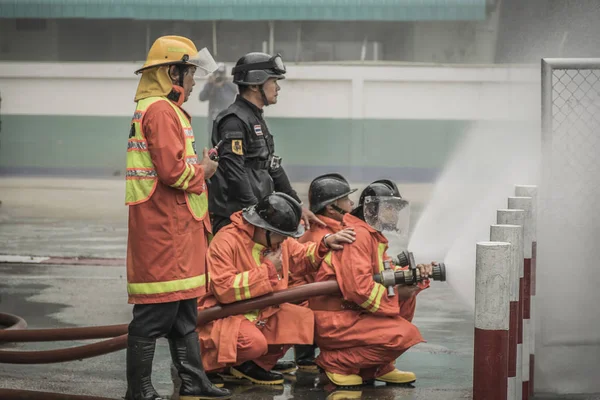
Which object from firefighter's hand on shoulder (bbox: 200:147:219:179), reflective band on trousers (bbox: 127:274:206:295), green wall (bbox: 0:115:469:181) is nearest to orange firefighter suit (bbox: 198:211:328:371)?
reflective band on trousers (bbox: 127:274:206:295)

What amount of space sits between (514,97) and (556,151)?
18.6 m

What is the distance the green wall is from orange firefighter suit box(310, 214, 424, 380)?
60.9 ft

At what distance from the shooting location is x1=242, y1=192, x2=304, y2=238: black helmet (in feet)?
17.9

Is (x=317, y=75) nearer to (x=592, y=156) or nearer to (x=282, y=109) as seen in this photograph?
(x=282, y=109)

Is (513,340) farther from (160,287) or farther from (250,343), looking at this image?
(160,287)

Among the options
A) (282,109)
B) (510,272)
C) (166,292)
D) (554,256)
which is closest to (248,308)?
(166,292)

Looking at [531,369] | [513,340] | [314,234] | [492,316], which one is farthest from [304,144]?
[492,316]

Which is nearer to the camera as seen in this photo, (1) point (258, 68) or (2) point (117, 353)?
(1) point (258, 68)

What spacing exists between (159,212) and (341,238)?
112cm

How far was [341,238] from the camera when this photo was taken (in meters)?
5.58

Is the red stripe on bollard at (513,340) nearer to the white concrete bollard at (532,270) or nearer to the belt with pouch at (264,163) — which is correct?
the white concrete bollard at (532,270)

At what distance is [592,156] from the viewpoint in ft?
20.9

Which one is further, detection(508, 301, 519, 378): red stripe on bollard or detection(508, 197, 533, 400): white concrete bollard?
detection(508, 197, 533, 400): white concrete bollard

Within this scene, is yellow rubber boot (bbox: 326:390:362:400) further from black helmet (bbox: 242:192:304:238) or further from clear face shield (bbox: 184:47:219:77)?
clear face shield (bbox: 184:47:219:77)
